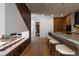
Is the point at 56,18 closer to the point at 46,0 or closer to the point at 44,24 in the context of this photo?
the point at 44,24

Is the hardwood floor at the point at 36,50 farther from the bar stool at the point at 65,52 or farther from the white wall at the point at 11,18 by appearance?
the white wall at the point at 11,18

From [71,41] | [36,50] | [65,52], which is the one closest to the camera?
[65,52]

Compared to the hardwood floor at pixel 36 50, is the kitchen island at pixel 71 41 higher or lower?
higher

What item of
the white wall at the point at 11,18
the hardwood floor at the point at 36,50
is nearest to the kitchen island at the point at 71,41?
the hardwood floor at the point at 36,50

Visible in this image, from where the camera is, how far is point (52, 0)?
0.84 m

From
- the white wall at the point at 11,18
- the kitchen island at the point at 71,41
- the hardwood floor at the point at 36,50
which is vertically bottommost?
the hardwood floor at the point at 36,50

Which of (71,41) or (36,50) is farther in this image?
(36,50)

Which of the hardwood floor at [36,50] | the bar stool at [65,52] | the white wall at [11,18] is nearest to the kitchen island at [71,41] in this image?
the bar stool at [65,52]

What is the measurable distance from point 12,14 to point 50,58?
0.93 meters

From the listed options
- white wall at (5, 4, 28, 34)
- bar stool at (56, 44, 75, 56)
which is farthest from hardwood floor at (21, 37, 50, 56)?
white wall at (5, 4, 28, 34)

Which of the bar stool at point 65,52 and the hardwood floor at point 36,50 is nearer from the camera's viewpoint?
the bar stool at point 65,52

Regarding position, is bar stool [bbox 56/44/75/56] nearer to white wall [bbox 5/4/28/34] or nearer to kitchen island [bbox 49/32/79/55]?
kitchen island [bbox 49/32/79/55]

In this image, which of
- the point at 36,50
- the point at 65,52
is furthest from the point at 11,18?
the point at 36,50

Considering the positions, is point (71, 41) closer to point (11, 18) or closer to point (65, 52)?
point (65, 52)
